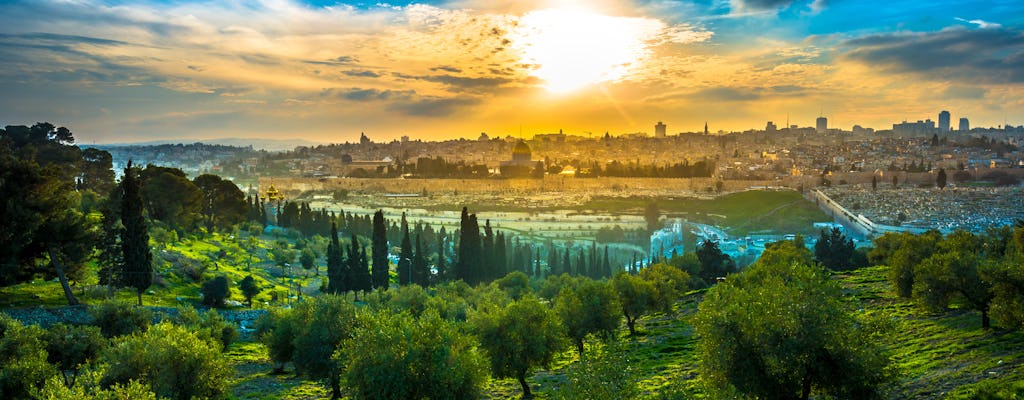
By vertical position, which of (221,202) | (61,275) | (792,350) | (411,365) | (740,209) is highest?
(221,202)

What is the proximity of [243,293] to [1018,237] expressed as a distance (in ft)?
161

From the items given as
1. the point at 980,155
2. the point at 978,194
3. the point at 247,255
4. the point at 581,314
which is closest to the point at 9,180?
the point at 247,255

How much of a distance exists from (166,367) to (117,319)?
11.1m

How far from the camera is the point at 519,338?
23.0m

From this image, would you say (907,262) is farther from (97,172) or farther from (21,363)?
(97,172)

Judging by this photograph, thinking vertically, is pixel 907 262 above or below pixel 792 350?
below

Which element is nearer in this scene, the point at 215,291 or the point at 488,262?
the point at 215,291

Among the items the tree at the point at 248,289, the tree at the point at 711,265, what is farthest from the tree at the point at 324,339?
the tree at the point at 711,265

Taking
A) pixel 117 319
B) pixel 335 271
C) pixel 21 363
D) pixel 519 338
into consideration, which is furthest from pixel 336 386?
pixel 335 271

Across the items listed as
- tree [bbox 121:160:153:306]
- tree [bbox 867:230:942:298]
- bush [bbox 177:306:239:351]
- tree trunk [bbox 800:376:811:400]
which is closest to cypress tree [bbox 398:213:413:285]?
bush [bbox 177:306:239:351]

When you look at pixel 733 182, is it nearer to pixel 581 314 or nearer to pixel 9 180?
pixel 581 314

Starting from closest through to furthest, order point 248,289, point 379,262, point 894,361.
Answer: point 894,361
point 248,289
point 379,262

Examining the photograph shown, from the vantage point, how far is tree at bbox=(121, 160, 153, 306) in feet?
108

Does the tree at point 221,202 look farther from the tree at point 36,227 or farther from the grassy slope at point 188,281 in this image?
the tree at point 36,227
